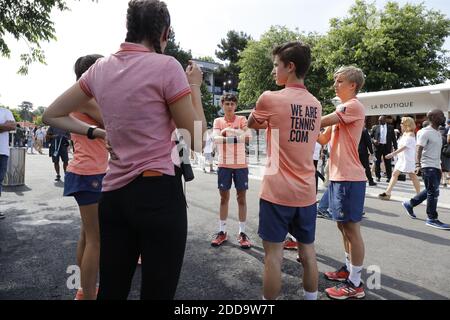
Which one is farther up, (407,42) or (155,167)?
(407,42)

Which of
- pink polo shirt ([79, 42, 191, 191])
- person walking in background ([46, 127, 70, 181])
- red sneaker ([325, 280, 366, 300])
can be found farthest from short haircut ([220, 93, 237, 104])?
person walking in background ([46, 127, 70, 181])

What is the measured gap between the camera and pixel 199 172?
12.6 m

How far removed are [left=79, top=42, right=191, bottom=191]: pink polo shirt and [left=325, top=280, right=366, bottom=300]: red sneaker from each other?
223cm

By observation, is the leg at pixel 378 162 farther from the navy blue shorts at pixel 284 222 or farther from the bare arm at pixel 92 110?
the bare arm at pixel 92 110

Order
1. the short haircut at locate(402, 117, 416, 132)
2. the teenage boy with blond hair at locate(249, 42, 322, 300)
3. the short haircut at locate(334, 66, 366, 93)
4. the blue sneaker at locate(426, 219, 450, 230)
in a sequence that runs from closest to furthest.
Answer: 1. the teenage boy with blond hair at locate(249, 42, 322, 300)
2. the short haircut at locate(334, 66, 366, 93)
3. the blue sneaker at locate(426, 219, 450, 230)
4. the short haircut at locate(402, 117, 416, 132)

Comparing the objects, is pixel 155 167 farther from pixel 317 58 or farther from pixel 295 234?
pixel 317 58

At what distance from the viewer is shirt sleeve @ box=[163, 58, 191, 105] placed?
1459mm

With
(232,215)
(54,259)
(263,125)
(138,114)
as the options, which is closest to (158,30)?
(138,114)

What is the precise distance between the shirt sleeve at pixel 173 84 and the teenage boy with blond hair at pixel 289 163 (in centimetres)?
98

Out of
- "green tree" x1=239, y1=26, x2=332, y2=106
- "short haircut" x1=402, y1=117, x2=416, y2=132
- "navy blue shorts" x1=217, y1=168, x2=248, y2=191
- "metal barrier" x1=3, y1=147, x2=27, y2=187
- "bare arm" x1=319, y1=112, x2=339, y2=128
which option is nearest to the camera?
"bare arm" x1=319, y1=112, x2=339, y2=128

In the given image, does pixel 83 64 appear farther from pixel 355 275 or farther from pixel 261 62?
pixel 261 62

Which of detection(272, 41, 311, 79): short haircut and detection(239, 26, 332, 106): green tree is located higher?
detection(239, 26, 332, 106): green tree

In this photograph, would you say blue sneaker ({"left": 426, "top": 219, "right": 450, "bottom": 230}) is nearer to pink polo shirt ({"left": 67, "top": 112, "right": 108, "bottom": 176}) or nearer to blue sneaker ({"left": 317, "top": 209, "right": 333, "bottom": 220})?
blue sneaker ({"left": 317, "top": 209, "right": 333, "bottom": 220})

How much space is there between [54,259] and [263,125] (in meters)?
2.90
